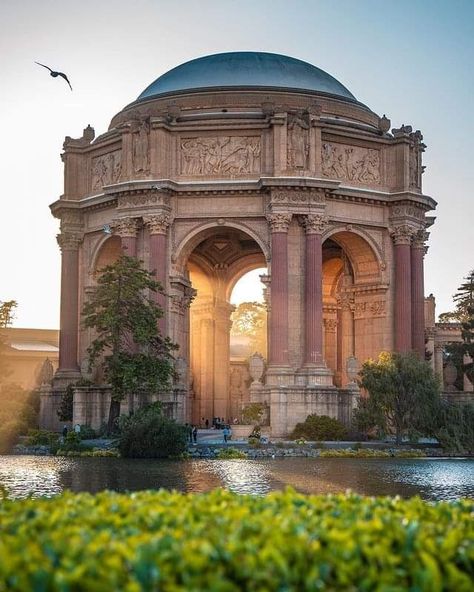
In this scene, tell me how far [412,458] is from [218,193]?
19.6 meters

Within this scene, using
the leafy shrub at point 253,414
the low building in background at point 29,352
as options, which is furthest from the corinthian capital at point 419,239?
the low building in background at point 29,352

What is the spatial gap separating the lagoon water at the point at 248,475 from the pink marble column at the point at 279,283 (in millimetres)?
13082

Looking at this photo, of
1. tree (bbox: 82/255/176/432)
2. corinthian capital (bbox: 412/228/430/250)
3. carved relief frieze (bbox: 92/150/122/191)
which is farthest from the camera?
corinthian capital (bbox: 412/228/430/250)

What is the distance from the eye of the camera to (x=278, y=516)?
9047 millimetres

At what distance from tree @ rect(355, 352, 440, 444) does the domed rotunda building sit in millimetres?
5786

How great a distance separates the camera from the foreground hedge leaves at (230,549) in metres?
7.34

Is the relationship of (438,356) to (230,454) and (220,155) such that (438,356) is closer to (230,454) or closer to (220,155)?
(220,155)

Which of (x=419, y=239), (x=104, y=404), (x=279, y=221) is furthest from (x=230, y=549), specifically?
(x=419, y=239)

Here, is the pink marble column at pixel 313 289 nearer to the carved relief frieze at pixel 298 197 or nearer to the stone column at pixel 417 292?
the carved relief frieze at pixel 298 197

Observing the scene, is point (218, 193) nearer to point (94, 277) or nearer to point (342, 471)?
point (94, 277)

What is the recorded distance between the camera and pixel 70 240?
2215 inches

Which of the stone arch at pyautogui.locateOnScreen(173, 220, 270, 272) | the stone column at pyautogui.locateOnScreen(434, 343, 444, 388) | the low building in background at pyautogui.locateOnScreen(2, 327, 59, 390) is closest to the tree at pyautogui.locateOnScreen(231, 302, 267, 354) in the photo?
the low building in background at pyautogui.locateOnScreen(2, 327, 59, 390)

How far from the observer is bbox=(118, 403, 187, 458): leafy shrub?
36.8m

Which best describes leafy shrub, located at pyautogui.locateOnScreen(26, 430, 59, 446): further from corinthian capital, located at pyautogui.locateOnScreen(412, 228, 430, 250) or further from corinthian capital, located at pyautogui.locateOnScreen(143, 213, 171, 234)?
corinthian capital, located at pyautogui.locateOnScreen(412, 228, 430, 250)
